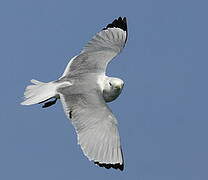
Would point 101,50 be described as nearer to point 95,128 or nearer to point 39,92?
point 39,92

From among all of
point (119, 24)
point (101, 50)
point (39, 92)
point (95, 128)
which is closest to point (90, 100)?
point (95, 128)

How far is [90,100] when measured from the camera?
959 centimetres

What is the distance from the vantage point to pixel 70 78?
10344 millimetres

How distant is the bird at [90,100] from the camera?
9.23 metres

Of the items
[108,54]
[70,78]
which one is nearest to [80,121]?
[70,78]

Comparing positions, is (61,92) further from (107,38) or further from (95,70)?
(107,38)

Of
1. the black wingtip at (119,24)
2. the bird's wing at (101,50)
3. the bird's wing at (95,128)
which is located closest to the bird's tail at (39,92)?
the bird's wing at (95,128)

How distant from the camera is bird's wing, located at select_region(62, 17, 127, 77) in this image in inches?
428

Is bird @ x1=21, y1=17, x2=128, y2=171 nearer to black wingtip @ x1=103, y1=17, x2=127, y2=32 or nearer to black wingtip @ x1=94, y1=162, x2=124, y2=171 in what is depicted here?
black wingtip @ x1=94, y1=162, x2=124, y2=171

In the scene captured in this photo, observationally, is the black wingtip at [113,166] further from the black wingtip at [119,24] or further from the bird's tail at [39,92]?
the black wingtip at [119,24]

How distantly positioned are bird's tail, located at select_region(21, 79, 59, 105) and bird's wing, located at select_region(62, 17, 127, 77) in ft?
1.82

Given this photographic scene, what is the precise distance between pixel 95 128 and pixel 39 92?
0.97m

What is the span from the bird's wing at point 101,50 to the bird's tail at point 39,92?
55 cm

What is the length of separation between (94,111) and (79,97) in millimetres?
314
